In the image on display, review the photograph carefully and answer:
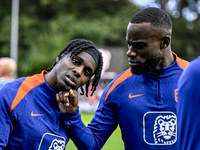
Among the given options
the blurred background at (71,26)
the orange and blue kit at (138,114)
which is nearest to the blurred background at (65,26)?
the blurred background at (71,26)

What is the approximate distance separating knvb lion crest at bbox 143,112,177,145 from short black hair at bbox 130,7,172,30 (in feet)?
2.85

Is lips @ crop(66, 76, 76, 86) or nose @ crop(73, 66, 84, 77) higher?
nose @ crop(73, 66, 84, 77)

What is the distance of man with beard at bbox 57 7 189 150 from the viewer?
286 centimetres

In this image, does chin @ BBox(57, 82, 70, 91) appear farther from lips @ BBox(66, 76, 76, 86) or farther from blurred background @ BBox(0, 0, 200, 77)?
blurred background @ BBox(0, 0, 200, 77)

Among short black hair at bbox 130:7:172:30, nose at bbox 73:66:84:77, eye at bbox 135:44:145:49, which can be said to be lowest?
nose at bbox 73:66:84:77

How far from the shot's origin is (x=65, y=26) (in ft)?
95.0

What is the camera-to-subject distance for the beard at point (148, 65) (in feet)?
9.51

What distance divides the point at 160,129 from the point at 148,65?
2.07 ft

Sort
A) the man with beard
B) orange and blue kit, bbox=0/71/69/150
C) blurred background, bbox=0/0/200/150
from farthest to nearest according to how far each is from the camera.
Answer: blurred background, bbox=0/0/200/150, the man with beard, orange and blue kit, bbox=0/71/69/150

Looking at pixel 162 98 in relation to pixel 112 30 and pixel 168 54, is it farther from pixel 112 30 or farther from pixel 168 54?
pixel 112 30

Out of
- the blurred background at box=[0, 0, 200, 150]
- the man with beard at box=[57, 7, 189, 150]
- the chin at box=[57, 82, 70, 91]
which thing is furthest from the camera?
the blurred background at box=[0, 0, 200, 150]

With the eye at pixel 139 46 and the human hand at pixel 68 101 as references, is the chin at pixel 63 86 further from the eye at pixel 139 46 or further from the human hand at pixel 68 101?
the eye at pixel 139 46

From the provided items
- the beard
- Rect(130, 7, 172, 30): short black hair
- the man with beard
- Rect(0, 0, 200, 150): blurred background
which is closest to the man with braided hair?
the man with beard

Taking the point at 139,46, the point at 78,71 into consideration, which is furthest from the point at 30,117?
the point at 139,46
